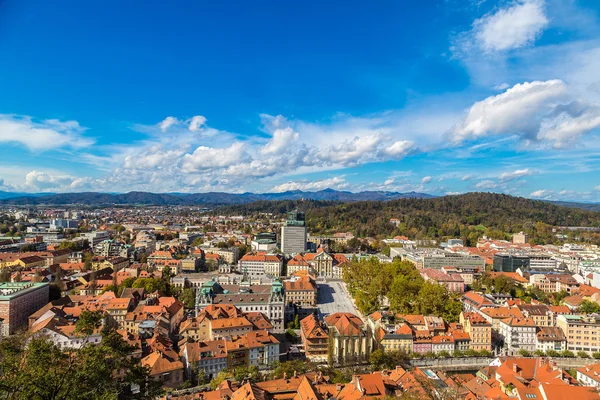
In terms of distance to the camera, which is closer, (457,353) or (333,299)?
(457,353)

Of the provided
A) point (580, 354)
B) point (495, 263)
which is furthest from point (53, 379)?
point (495, 263)

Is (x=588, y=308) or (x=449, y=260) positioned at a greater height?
(x=449, y=260)

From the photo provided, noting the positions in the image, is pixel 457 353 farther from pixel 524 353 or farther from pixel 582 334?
pixel 582 334

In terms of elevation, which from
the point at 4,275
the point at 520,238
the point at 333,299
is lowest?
the point at 333,299

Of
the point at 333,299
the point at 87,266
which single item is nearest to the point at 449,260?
the point at 333,299

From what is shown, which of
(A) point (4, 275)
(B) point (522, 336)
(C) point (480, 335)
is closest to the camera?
(C) point (480, 335)

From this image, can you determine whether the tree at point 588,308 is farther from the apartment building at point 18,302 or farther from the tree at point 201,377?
the apartment building at point 18,302

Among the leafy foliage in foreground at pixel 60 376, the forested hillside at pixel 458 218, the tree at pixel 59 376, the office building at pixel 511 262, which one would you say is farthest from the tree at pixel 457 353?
the forested hillside at pixel 458 218
